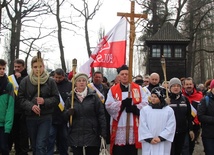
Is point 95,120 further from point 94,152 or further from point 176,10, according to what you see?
point 176,10

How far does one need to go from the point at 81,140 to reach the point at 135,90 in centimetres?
131

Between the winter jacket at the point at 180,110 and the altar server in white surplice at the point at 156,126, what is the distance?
932mm

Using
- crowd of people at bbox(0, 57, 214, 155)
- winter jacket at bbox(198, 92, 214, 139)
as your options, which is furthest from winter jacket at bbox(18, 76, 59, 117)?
winter jacket at bbox(198, 92, 214, 139)

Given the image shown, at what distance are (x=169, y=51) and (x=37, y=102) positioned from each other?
29217 millimetres

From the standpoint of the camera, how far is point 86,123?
6.01 metres

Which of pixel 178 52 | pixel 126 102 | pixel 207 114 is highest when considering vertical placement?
pixel 178 52

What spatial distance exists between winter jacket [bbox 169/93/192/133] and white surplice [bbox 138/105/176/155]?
0.93m

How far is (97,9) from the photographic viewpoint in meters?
30.0

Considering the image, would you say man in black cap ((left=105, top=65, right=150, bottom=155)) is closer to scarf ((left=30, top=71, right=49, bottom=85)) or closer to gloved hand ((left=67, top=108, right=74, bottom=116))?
gloved hand ((left=67, top=108, right=74, bottom=116))

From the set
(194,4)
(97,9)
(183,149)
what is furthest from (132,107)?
(194,4)

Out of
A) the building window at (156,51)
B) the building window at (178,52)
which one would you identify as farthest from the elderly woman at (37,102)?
the building window at (178,52)

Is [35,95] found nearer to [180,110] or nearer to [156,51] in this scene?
[180,110]

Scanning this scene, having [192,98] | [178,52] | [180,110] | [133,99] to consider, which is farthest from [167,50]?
[133,99]

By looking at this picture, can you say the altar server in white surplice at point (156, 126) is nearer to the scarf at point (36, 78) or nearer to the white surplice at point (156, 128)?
the white surplice at point (156, 128)
